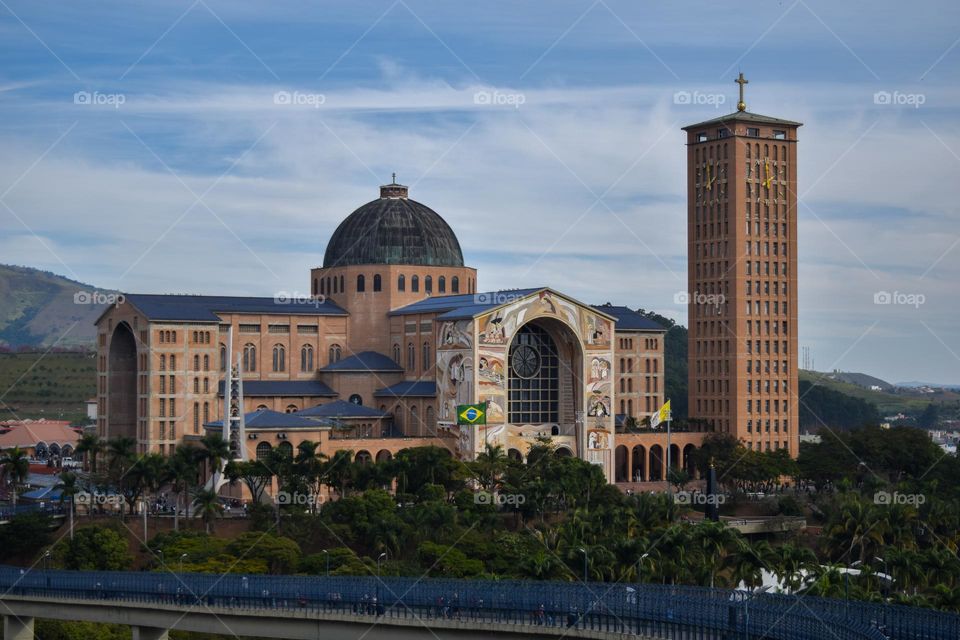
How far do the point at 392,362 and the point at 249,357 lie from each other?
33.9ft

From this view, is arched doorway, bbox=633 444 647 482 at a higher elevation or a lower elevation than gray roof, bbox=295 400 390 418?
lower

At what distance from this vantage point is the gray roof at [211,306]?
104 m

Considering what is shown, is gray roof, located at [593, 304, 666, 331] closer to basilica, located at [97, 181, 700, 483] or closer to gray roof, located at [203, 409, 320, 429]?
basilica, located at [97, 181, 700, 483]

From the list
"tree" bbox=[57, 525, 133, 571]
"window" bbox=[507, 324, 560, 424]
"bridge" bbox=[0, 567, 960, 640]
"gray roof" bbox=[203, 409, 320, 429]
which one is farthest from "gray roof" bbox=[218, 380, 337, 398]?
"bridge" bbox=[0, 567, 960, 640]

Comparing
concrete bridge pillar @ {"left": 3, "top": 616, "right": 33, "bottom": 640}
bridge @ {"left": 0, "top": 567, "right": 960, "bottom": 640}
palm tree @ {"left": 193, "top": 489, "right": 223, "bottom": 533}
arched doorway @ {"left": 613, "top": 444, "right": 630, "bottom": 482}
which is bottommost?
concrete bridge pillar @ {"left": 3, "top": 616, "right": 33, "bottom": 640}

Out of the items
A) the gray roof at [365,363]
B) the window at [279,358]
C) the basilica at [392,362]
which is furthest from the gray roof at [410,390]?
the window at [279,358]

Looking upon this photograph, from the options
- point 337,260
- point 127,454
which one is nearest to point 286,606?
point 127,454

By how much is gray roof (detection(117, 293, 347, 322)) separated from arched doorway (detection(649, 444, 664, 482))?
24.9 meters

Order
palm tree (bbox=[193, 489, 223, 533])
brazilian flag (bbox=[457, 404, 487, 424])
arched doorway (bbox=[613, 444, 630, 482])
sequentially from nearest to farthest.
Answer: palm tree (bbox=[193, 489, 223, 533]) → brazilian flag (bbox=[457, 404, 487, 424]) → arched doorway (bbox=[613, 444, 630, 482])

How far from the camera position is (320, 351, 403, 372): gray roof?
111125 millimetres

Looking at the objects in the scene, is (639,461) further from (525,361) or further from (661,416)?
(525,361)

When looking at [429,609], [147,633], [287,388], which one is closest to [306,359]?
[287,388]

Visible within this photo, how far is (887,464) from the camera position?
4321 inches

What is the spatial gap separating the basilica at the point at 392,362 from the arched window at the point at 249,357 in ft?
0.37
